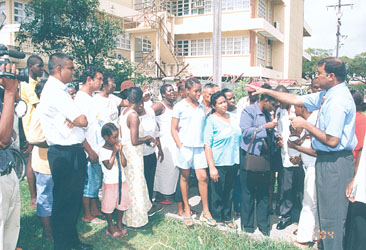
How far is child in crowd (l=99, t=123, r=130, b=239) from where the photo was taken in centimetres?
415

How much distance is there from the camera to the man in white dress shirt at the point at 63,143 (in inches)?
135

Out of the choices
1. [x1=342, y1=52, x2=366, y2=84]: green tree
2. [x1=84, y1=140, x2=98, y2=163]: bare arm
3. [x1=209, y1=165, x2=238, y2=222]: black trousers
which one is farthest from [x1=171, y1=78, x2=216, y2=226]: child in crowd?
[x1=342, y1=52, x2=366, y2=84]: green tree

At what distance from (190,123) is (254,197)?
1.41 m

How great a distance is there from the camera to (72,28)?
12.5 meters

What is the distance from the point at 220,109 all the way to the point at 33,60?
9.89 ft

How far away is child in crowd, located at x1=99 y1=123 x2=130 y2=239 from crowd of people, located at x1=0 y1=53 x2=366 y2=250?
0.01 m

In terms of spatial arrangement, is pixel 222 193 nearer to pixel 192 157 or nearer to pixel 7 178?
pixel 192 157

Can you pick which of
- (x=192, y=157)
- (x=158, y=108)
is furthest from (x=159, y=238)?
(x=158, y=108)

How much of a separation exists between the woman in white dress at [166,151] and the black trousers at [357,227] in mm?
2944

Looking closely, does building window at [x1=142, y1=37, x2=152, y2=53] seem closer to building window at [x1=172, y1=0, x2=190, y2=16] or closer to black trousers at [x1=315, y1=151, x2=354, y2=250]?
building window at [x1=172, y1=0, x2=190, y2=16]

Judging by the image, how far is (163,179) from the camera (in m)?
5.48

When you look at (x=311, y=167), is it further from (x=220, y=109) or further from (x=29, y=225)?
(x=29, y=225)

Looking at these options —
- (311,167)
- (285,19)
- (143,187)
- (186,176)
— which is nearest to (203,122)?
(186,176)

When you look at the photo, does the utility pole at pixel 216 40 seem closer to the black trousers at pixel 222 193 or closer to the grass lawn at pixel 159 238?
Result: the black trousers at pixel 222 193
